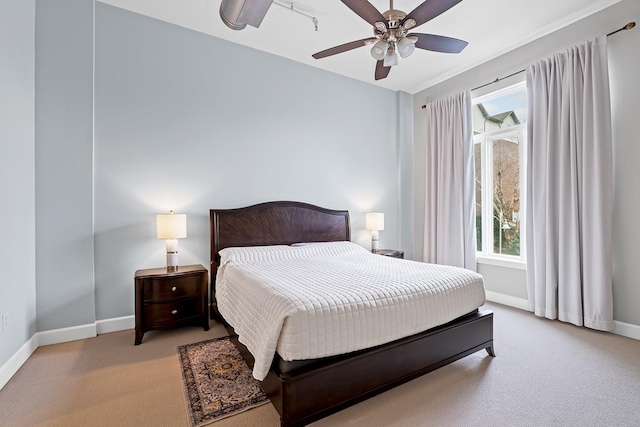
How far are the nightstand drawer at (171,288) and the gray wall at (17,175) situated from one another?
0.87 m

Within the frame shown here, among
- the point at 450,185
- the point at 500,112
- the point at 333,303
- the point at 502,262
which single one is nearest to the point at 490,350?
the point at 333,303

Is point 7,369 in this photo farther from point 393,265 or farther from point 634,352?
point 634,352

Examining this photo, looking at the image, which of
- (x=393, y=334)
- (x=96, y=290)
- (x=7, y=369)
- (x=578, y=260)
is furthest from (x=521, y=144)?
(x=7, y=369)

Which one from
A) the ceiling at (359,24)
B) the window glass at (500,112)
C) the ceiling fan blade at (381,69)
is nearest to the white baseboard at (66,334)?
the ceiling at (359,24)

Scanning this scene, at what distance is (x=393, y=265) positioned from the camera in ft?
9.32

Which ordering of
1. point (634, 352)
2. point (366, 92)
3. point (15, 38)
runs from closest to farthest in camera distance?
point (15, 38), point (634, 352), point (366, 92)

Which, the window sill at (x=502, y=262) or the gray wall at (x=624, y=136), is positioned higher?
the gray wall at (x=624, y=136)

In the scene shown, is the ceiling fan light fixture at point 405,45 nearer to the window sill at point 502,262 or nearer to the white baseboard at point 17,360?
the window sill at point 502,262

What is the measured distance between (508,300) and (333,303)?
3.19 m

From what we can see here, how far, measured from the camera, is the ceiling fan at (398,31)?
2.10m

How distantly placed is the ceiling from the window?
63 centimetres

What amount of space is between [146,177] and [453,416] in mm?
3358

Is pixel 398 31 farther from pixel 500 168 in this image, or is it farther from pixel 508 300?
pixel 508 300

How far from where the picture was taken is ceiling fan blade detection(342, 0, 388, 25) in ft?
6.74
